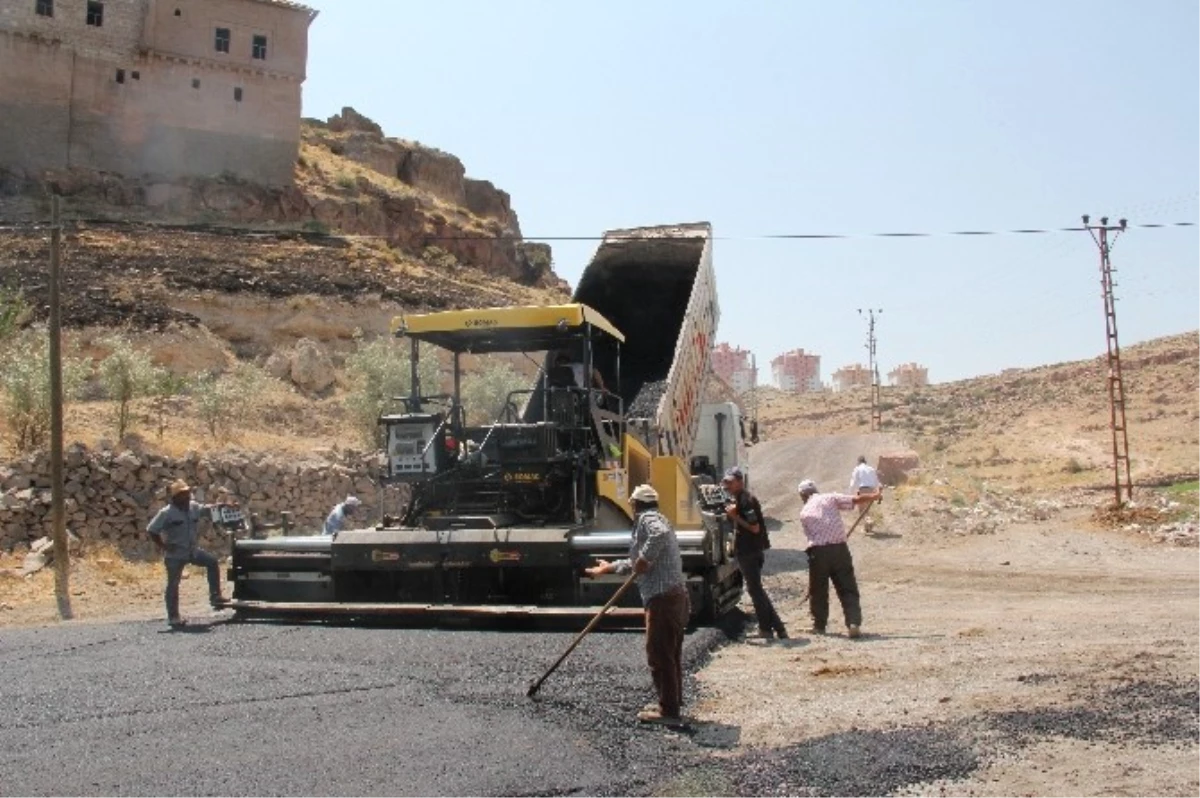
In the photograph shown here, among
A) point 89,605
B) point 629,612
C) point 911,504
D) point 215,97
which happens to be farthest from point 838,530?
point 215,97

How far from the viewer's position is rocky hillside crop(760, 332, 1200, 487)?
40500mm

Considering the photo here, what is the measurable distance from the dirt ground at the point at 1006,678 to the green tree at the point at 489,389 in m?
3.12

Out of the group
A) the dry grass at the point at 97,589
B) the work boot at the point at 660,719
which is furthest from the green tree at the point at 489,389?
the work boot at the point at 660,719

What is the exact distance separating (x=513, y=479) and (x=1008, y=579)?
28.3 ft

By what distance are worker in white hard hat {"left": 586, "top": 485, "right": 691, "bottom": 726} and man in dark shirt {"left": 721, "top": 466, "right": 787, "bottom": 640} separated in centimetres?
301

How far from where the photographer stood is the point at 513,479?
9.71 m

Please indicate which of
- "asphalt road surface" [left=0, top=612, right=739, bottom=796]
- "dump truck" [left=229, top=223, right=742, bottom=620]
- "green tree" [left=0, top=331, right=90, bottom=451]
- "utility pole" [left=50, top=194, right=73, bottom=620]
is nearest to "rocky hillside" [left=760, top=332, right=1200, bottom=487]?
"green tree" [left=0, top=331, right=90, bottom=451]

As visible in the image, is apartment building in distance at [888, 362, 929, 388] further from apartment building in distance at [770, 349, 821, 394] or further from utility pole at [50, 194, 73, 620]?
utility pole at [50, 194, 73, 620]

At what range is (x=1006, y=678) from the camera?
7.16 metres

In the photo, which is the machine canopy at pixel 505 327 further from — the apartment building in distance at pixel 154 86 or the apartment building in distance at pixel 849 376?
the apartment building in distance at pixel 849 376

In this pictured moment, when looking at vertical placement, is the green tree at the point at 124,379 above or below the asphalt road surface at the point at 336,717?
above

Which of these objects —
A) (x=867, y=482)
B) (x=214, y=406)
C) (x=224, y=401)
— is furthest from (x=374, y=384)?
(x=867, y=482)

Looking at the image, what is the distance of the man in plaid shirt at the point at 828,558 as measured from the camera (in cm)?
973

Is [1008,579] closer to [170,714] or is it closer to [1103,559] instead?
[1103,559]
